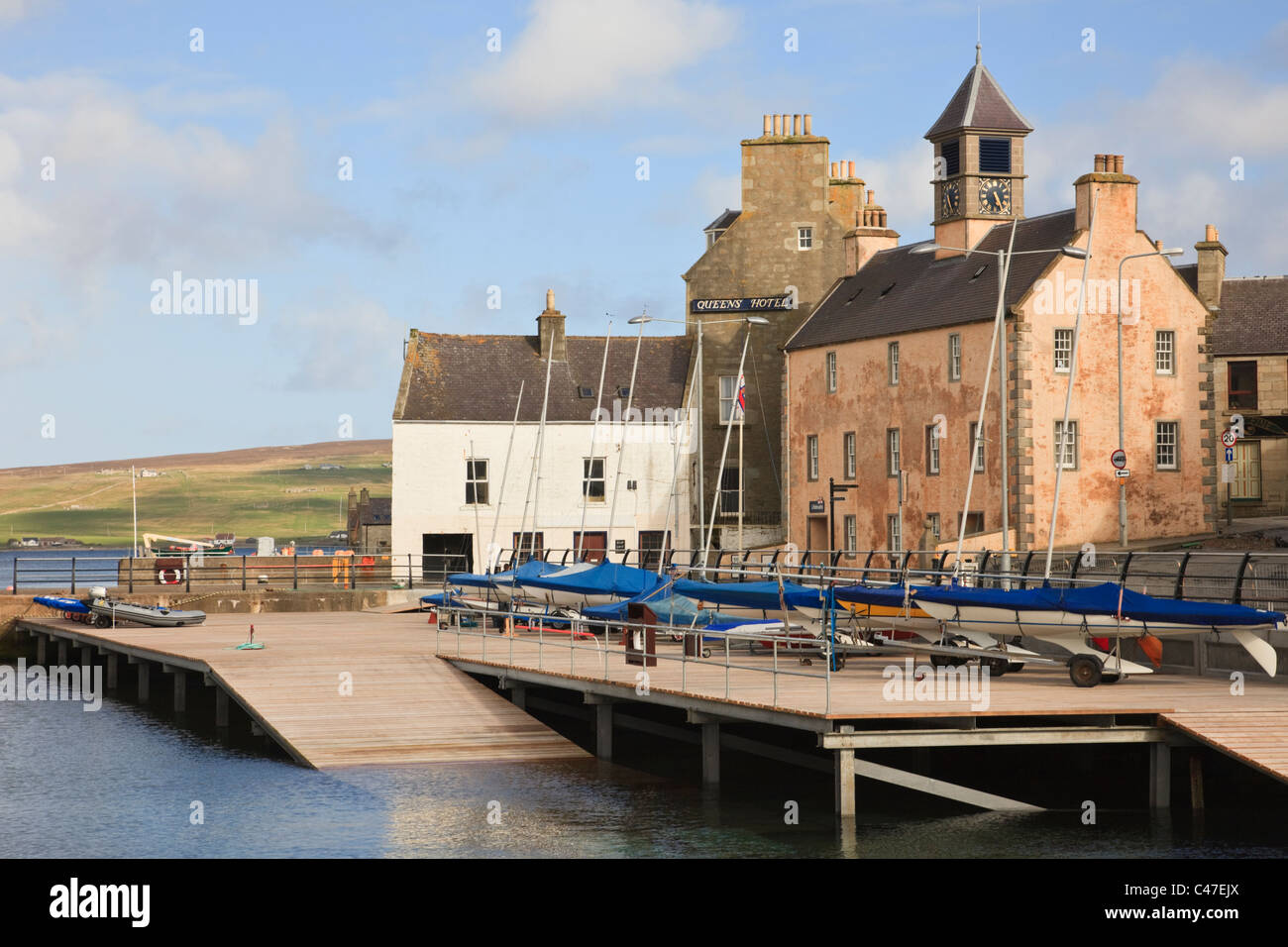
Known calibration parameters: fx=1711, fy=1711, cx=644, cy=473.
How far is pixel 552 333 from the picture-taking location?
70.8m

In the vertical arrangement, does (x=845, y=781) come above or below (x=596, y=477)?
below

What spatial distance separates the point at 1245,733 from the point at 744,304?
47413mm

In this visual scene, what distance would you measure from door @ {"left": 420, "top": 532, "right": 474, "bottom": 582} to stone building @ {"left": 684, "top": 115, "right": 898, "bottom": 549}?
933cm

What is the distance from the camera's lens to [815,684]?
28656 millimetres

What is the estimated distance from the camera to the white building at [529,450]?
6725 centimetres

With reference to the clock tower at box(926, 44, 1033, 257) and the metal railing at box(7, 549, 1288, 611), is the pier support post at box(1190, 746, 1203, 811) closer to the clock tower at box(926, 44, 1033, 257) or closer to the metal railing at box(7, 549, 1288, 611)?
the metal railing at box(7, 549, 1288, 611)

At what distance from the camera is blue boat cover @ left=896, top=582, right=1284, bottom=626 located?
27.1m

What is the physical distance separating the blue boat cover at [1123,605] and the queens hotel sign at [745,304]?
39557 millimetres

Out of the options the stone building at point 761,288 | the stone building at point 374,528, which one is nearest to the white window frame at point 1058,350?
the stone building at point 761,288

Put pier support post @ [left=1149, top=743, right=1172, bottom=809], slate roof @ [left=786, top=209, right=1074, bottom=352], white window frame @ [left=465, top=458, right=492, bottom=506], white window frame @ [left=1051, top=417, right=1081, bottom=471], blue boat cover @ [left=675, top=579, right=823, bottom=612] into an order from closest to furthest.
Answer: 1. pier support post @ [left=1149, top=743, right=1172, bottom=809]
2. blue boat cover @ [left=675, top=579, right=823, bottom=612]
3. white window frame @ [left=1051, top=417, right=1081, bottom=471]
4. slate roof @ [left=786, top=209, right=1074, bottom=352]
5. white window frame @ [left=465, top=458, right=492, bottom=506]

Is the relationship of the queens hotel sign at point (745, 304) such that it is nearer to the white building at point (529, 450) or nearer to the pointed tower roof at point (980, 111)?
the white building at point (529, 450)

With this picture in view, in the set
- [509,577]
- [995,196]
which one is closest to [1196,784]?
[509,577]

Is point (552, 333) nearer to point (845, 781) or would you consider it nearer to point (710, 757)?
point (710, 757)

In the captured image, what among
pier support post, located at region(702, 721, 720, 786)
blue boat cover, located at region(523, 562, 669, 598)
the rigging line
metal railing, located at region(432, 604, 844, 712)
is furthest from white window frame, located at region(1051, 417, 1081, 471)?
pier support post, located at region(702, 721, 720, 786)
